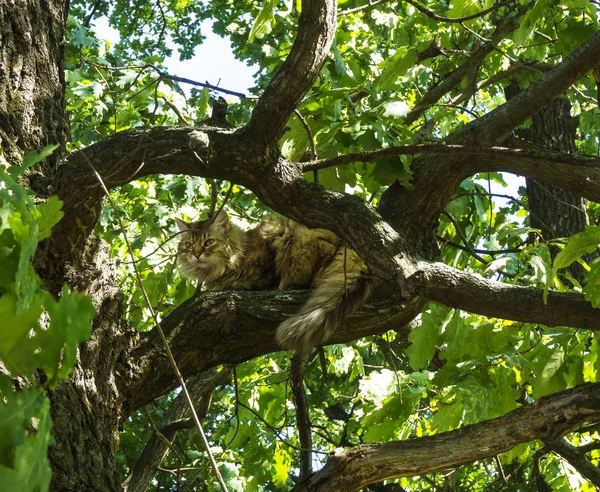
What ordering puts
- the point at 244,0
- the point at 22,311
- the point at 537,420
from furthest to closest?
the point at 244,0 < the point at 537,420 < the point at 22,311

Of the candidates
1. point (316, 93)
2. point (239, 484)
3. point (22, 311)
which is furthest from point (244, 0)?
point (22, 311)

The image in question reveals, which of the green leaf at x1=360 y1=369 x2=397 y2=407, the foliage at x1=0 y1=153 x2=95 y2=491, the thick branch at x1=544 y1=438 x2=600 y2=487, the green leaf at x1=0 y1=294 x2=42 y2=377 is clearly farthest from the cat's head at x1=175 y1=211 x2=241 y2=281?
the green leaf at x1=0 y1=294 x2=42 y2=377

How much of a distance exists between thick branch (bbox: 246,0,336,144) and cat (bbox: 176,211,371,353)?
1.91 ft

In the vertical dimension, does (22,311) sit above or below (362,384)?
below

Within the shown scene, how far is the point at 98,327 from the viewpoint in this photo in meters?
2.56

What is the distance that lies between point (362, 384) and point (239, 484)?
3.36 ft

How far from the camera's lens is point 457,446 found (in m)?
2.43

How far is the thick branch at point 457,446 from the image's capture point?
7.76ft

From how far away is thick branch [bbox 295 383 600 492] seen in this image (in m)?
2.37

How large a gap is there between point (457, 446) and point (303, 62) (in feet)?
4.43

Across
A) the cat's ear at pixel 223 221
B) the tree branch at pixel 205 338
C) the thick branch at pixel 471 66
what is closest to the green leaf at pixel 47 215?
the tree branch at pixel 205 338

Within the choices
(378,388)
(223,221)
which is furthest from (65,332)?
(223,221)

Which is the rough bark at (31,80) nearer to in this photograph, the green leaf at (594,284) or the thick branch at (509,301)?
the thick branch at (509,301)

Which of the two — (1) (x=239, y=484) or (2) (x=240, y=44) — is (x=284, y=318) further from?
(2) (x=240, y=44)
